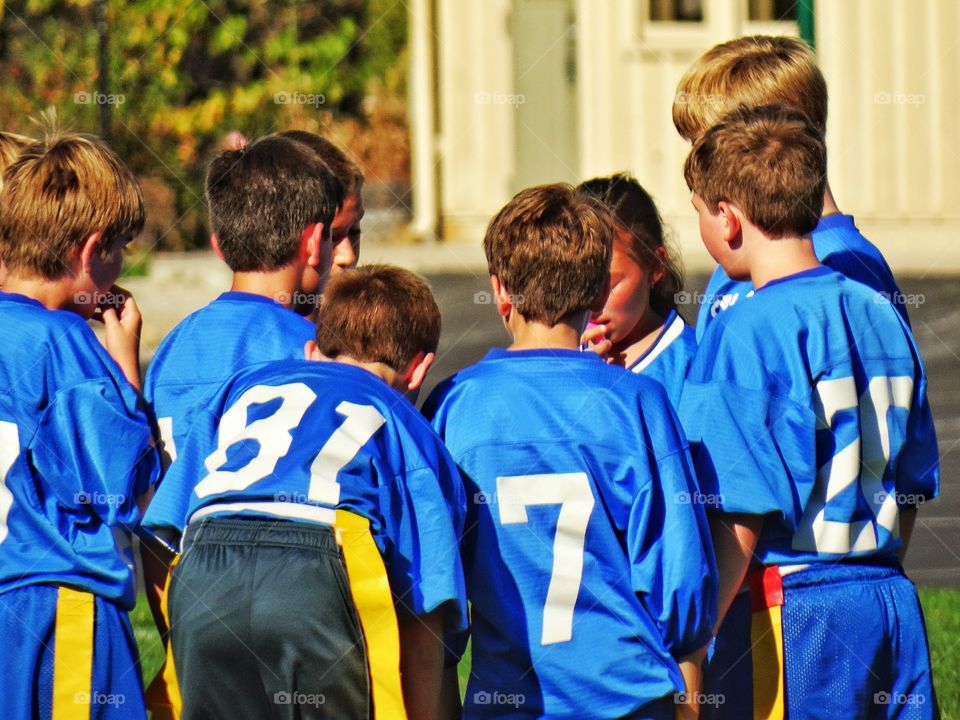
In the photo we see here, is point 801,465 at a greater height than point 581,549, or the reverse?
point 801,465

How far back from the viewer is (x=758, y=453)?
2926 mm

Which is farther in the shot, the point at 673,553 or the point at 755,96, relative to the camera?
the point at 755,96

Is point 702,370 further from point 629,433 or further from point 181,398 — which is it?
point 181,398

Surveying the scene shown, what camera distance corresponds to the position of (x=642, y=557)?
2855 mm

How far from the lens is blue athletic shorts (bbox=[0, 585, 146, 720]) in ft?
10.1

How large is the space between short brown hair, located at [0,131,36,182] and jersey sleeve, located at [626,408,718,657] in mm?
1916

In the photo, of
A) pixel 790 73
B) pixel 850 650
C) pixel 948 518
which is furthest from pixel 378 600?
pixel 948 518
